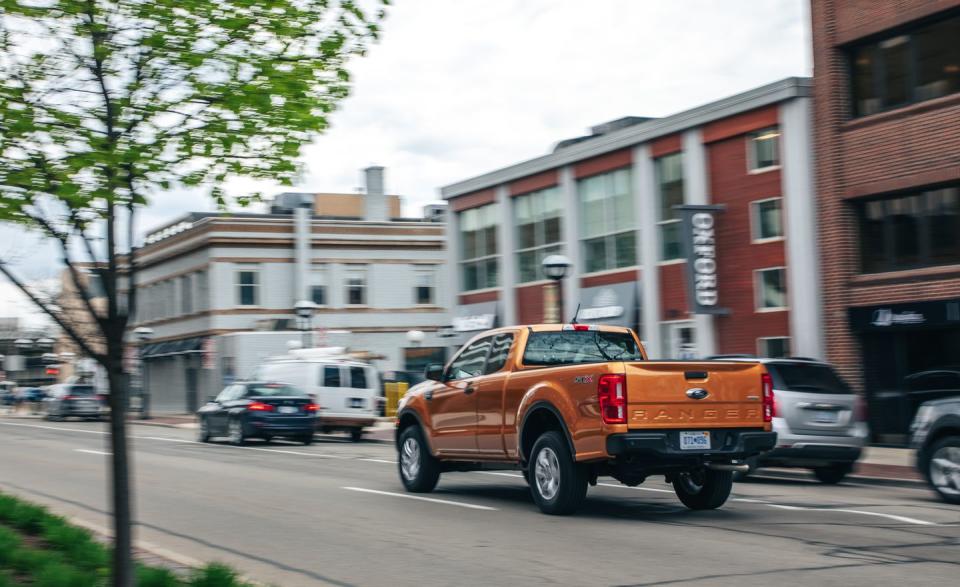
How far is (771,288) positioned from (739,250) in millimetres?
1214

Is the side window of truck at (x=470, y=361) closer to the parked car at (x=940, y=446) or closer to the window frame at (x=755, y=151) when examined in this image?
the parked car at (x=940, y=446)

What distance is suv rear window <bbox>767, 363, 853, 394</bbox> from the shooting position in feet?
53.6

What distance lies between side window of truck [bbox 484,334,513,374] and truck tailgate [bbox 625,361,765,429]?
7.52 ft

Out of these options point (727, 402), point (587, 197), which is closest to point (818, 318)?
point (587, 197)

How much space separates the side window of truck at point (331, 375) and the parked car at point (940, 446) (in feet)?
57.4

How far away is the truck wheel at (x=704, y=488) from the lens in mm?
12297

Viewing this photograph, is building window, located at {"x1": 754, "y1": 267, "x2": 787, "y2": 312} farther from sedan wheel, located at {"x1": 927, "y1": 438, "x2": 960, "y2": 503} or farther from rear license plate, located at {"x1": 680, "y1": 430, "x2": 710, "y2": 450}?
rear license plate, located at {"x1": 680, "y1": 430, "x2": 710, "y2": 450}

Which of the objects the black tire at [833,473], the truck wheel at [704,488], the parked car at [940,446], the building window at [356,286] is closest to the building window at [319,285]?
the building window at [356,286]

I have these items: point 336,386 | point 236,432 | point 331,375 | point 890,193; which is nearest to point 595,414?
point 890,193

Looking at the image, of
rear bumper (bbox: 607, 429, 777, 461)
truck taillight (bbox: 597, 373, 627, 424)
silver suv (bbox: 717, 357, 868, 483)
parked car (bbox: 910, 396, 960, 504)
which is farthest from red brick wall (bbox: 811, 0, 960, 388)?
truck taillight (bbox: 597, 373, 627, 424)

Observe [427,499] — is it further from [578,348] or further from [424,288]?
[424,288]

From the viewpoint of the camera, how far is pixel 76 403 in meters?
46.8

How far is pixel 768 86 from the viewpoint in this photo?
1008 inches

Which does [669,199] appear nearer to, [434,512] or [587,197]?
[587,197]
